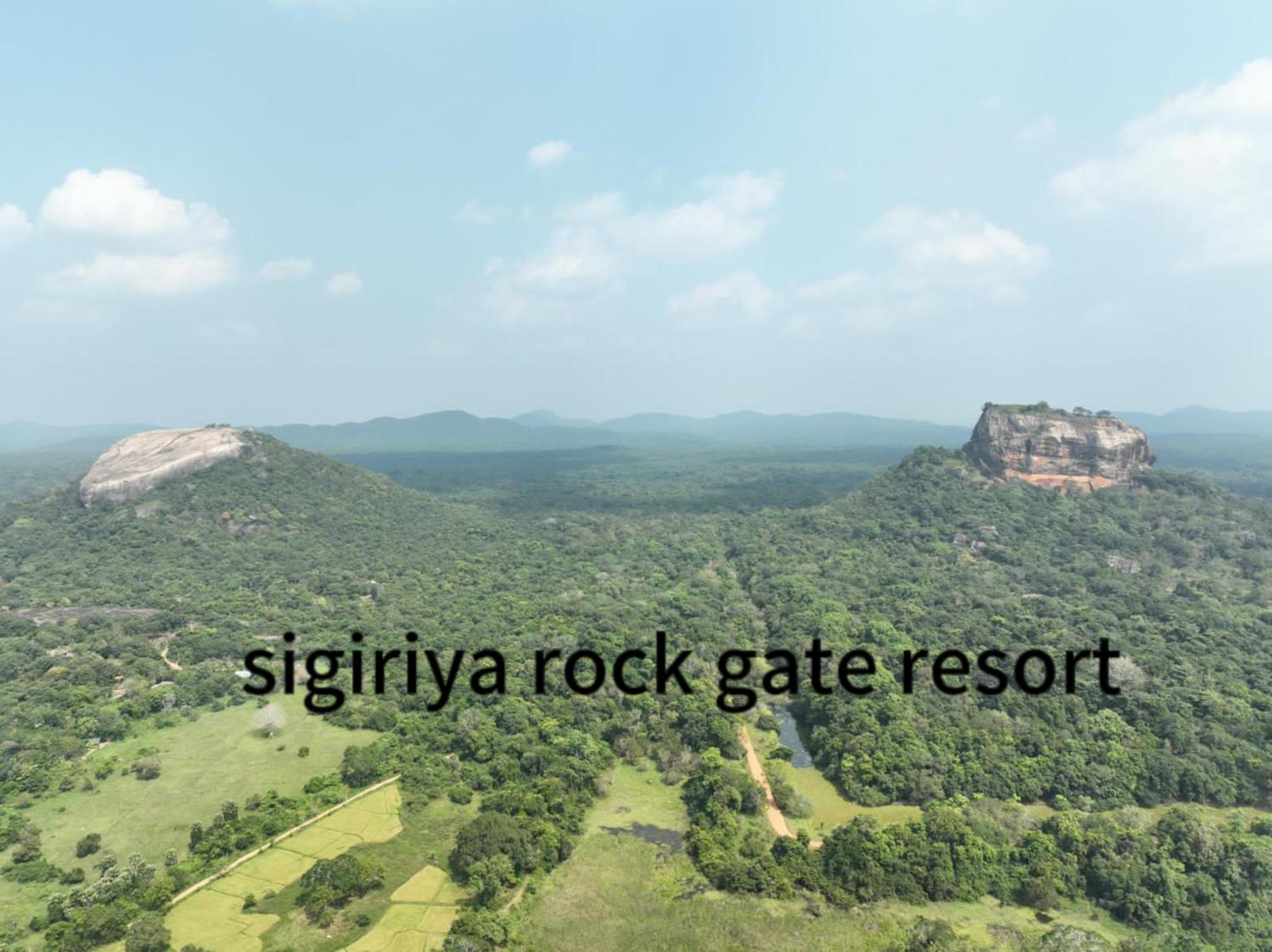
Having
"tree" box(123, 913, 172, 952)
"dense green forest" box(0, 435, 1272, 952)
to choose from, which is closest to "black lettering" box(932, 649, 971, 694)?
"dense green forest" box(0, 435, 1272, 952)

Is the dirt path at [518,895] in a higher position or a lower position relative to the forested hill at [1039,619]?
lower

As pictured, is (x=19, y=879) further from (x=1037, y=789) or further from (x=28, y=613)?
(x=1037, y=789)

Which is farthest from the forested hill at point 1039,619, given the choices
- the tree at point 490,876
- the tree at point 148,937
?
the tree at point 148,937

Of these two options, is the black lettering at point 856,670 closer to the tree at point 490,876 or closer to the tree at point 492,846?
the tree at point 492,846

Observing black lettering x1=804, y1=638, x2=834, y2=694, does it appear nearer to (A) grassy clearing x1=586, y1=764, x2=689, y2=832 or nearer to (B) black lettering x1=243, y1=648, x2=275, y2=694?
(A) grassy clearing x1=586, y1=764, x2=689, y2=832

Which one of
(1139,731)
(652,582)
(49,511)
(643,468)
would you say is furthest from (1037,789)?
(643,468)

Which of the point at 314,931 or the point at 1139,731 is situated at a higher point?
the point at 1139,731
